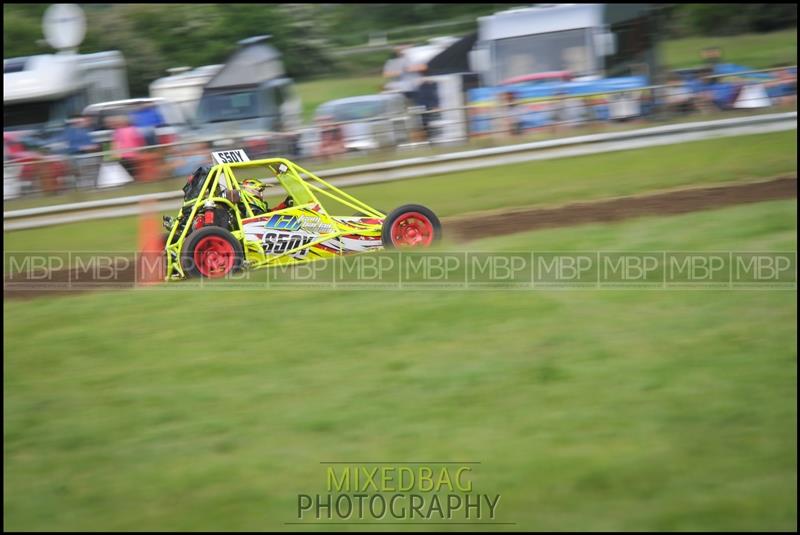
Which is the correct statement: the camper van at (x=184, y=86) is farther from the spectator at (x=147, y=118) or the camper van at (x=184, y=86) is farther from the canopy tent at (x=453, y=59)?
the canopy tent at (x=453, y=59)

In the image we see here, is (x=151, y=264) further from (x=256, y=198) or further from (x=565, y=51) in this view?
(x=565, y=51)

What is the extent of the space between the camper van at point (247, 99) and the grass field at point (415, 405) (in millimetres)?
8086

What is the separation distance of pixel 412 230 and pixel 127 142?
721cm

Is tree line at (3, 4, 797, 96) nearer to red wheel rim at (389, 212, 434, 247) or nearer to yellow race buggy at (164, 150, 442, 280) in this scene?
yellow race buggy at (164, 150, 442, 280)

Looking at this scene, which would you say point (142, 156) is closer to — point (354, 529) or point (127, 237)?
point (127, 237)

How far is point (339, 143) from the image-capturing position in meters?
13.6

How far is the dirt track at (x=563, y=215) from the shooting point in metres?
9.20

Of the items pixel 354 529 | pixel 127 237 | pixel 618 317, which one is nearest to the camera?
pixel 354 529

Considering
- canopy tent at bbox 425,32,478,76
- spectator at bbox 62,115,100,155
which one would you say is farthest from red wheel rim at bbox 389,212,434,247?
canopy tent at bbox 425,32,478,76

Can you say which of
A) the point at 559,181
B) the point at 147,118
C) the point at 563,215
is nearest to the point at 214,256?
the point at 563,215

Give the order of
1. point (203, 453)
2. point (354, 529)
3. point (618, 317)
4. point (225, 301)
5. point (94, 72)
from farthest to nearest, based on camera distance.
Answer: point (94, 72) → point (225, 301) → point (618, 317) → point (203, 453) → point (354, 529)

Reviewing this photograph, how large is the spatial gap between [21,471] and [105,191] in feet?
30.6

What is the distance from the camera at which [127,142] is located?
13812mm

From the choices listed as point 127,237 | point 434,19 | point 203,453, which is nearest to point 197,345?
point 203,453
